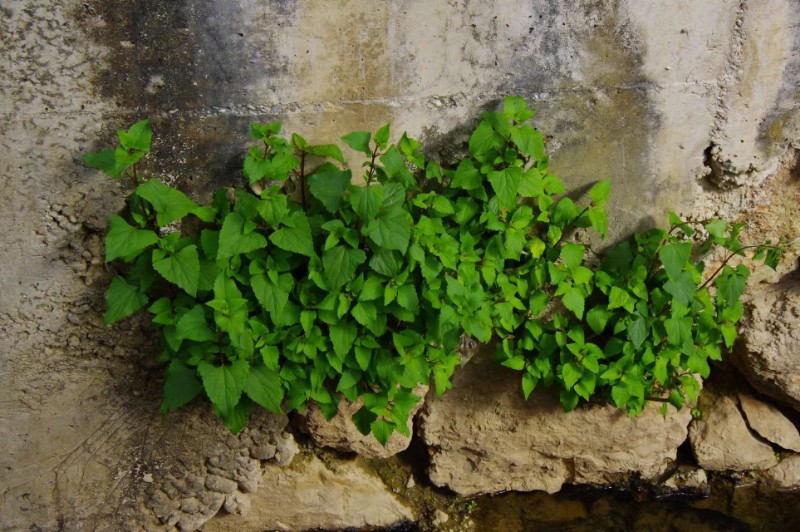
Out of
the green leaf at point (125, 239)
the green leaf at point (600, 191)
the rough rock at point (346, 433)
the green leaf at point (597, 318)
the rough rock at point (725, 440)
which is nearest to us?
the green leaf at point (125, 239)

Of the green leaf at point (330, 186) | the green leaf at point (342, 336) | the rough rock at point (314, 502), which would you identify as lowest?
the rough rock at point (314, 502)

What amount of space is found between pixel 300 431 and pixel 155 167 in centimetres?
159

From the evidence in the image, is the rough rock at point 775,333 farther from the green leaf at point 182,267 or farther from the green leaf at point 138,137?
the green leaf at point 138,137

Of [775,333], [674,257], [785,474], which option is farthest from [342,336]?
[785,474]

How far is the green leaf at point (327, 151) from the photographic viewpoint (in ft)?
9.65

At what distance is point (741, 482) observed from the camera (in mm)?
4047

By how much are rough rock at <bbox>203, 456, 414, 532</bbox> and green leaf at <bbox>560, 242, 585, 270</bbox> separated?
1.66 meters

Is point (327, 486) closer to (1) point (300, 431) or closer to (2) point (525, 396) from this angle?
(1) point (300, 431)

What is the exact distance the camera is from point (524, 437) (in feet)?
12.5

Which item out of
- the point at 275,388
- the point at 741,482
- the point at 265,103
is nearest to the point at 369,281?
the point at 275,388

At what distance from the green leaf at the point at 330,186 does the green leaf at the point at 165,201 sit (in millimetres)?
520

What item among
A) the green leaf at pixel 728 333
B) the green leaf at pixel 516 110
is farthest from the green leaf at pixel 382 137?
the green leaf at pixel 728 333

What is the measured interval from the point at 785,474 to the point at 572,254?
80.6 inches

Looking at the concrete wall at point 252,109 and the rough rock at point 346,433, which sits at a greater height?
the concrete wall at point 252,109
